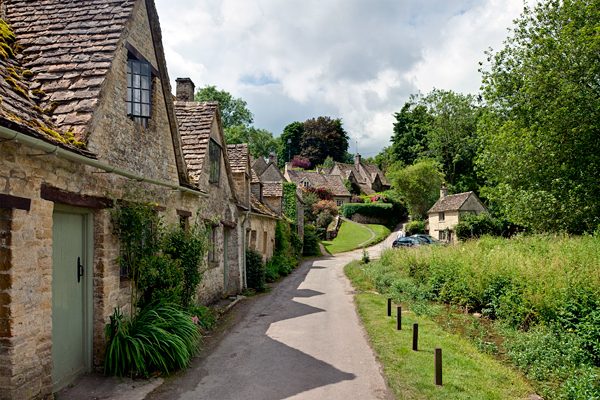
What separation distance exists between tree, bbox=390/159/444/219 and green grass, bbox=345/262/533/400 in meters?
45.3

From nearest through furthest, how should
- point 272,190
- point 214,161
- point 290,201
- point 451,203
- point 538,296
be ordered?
point 538,296
point 214,161
point 272,190
point 290,201
point 451,203

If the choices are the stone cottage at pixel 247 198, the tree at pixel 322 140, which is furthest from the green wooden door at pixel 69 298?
the tree at pixel 322 140

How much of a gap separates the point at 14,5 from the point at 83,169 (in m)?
4.91

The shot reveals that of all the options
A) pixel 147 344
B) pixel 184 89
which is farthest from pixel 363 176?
pixel 147 344

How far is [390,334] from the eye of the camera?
10930mm

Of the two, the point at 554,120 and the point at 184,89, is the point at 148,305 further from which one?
the point at 554,120

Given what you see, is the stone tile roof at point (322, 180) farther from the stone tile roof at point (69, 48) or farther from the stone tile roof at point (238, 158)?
the stone tile roof at point (69, 48)

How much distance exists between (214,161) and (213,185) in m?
0.90

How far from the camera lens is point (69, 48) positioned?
26.5 feet

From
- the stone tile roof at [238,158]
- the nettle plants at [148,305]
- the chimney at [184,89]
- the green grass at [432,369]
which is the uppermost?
the chimney at [184,89]

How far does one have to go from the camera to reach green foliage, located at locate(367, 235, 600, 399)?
9.09 m

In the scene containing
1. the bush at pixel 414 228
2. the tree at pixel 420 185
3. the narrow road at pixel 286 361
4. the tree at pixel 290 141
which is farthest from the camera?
the tree at pixel 290 141

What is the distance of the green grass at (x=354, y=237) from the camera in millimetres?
46188

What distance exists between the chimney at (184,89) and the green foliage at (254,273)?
7.62 metres
